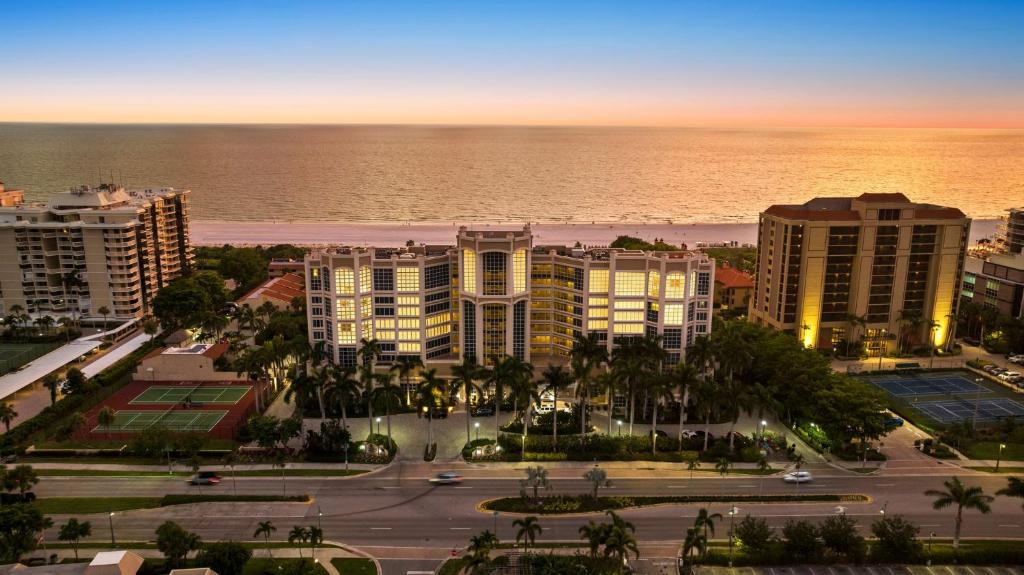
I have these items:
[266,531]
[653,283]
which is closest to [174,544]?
[266,531]

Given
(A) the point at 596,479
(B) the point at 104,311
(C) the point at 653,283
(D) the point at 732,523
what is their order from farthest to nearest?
(B) the point at 104,311 → (C) the point at 653,283 → (A) the point at 596,479 → (D) the point at 732,523

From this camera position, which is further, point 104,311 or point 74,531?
point 104,311

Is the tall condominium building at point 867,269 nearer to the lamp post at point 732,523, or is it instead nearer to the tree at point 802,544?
the lamp post at point 732,523

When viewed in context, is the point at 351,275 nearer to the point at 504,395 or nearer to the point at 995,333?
the point at 504,395

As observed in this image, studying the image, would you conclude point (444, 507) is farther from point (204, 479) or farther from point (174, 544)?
point (204, 479)

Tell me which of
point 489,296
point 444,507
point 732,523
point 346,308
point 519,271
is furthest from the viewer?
point 519,271

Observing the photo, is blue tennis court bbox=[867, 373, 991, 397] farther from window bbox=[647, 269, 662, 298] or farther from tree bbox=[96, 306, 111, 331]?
tree bbox=[96, 306, 111, 331]

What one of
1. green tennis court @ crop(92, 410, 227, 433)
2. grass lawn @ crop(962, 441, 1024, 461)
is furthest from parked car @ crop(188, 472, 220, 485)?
grass lawn @ crop(962, 441, 1024, 461)
